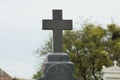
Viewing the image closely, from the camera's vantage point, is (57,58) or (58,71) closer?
(58,71)

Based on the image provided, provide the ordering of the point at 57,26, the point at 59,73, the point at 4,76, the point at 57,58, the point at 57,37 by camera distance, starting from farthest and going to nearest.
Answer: the point at 4,76 → the point at 57,26 → the point at 57,37 → the point at 57,58 → the point at 59,73

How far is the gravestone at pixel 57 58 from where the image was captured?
64.7ft

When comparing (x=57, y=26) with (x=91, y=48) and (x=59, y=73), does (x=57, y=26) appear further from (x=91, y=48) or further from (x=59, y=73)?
(x=91, y=48)

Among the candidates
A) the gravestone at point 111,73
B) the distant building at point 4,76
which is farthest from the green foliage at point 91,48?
the distant building at point 4,76

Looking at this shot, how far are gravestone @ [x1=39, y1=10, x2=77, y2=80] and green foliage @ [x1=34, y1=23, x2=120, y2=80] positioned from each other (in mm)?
29897

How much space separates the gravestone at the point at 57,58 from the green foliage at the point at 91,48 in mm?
29897

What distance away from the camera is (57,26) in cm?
2073

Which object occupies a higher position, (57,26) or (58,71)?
(57,26)

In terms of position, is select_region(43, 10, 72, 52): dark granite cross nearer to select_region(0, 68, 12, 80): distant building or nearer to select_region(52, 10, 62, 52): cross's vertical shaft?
select_region(52, 10, 62, 52): cross's vertical shaft

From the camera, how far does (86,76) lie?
171 ft

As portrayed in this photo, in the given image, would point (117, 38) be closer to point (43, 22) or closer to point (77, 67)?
point (77, 67)

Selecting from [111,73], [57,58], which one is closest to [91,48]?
[111,73]

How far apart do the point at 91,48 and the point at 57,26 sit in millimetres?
31633

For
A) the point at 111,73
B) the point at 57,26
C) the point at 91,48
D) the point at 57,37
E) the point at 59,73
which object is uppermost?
the point at 57,26
